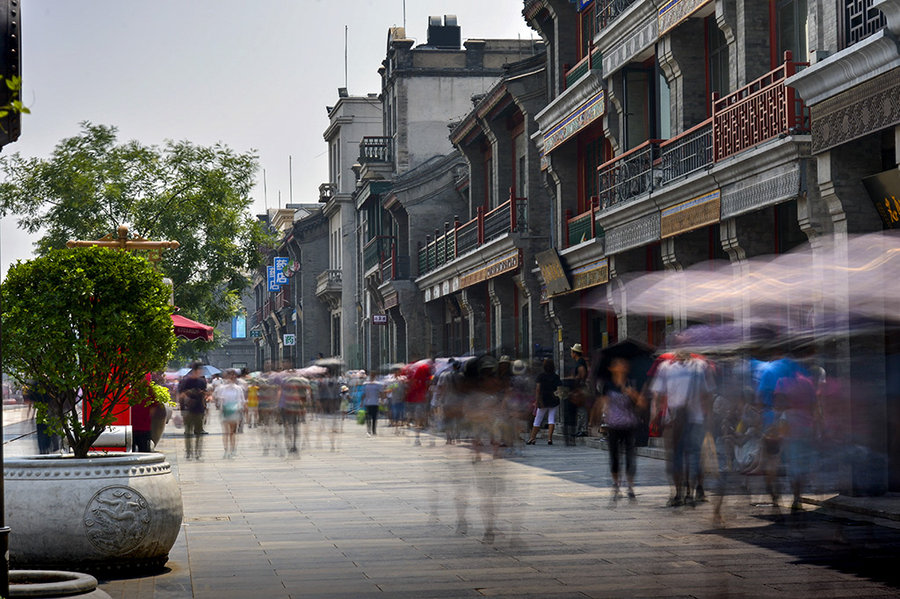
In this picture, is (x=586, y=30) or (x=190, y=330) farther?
(x=586, y=30)

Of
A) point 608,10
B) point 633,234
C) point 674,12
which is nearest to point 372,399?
point 633,234

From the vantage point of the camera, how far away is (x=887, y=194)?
44.4 feet

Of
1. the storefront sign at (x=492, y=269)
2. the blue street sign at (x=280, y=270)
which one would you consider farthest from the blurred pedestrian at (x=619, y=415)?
the blue street sign at (x=280, y=270)

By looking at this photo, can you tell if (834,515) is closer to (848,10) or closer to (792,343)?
(792,343)

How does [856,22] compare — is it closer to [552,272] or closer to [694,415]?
[694,415]

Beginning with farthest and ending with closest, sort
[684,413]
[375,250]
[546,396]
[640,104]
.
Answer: [375,250], [546,396], [640,104], [684,413]

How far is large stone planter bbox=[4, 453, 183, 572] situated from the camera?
8.91 m

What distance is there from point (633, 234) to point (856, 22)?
8.90 m

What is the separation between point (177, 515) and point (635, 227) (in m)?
14.3

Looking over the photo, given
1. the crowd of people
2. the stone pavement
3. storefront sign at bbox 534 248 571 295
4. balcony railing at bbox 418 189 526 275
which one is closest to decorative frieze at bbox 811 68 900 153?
the crowd of people

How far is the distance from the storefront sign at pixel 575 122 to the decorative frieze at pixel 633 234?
2.47 m

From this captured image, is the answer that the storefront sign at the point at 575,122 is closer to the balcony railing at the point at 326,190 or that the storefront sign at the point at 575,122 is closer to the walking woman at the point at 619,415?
the walking woman at the point at 619,415

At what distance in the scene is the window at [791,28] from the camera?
17297 mm

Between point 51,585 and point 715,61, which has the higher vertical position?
point 715,61
